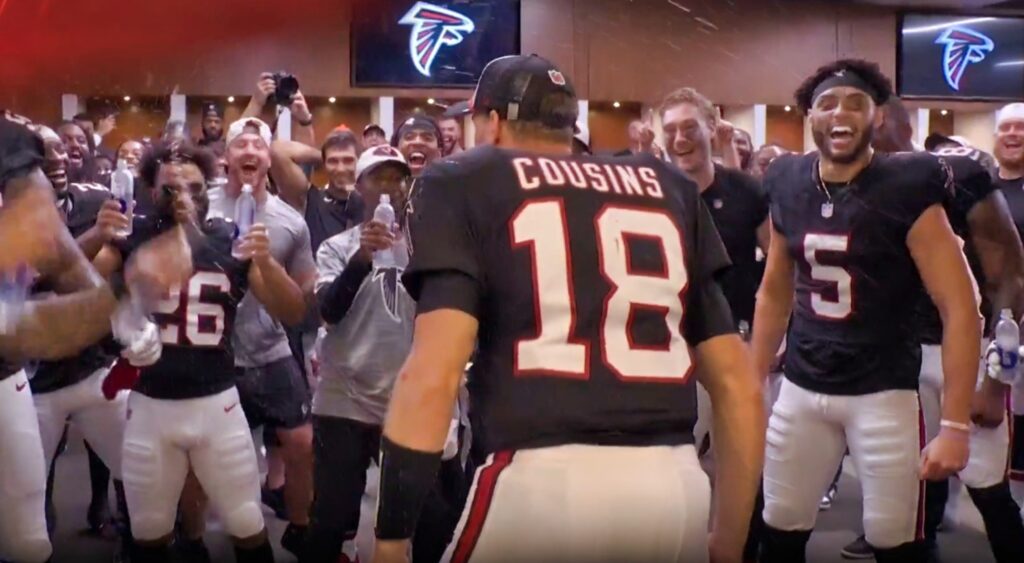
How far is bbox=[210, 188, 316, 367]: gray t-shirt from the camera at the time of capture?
1.85 m

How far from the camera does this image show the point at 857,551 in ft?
6.86

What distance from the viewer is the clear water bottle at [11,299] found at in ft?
3.47

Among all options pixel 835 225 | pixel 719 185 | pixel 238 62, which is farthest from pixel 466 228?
pixel 238 62

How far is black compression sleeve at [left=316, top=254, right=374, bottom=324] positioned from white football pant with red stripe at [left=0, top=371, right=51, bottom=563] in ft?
1.55

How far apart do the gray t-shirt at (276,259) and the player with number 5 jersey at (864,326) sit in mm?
833

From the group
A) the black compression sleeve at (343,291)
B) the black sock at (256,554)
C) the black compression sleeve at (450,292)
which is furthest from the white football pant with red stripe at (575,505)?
the black sock at (256,554)

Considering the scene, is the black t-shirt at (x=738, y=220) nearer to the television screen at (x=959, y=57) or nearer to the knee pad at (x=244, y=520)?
the knee pad at (x=244, y=520)

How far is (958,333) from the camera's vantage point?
1.37 m

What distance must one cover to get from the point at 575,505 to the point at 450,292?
209 mm

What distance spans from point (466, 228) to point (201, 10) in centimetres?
205

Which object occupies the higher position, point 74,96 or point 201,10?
point 201,10

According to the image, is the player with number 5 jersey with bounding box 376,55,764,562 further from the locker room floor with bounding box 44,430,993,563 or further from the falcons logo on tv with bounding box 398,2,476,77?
the falcons logo on tv with bounding box 398,2,476,77

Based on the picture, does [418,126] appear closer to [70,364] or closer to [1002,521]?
[70,364]

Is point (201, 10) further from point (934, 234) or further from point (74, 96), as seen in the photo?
point (934, 234)
